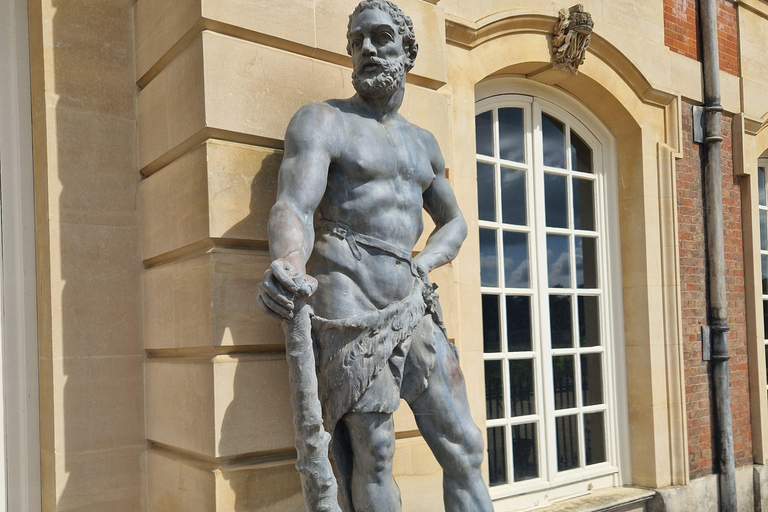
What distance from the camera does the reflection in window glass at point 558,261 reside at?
6.01 metres

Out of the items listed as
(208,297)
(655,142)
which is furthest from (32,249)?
(655,142)

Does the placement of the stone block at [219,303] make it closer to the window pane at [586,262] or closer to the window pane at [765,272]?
the window pane at [586,262]

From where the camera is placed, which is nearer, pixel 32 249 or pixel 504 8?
pixel 32 249

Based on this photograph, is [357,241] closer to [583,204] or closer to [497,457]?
[497,457]

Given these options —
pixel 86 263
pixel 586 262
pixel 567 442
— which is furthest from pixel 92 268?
pixel 586 262

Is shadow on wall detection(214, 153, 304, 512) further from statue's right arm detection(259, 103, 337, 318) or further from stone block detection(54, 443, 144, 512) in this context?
stone block detection(54, 443, 144, 512)

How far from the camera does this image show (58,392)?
12.0 ft

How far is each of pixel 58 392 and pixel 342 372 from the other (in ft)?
5.30

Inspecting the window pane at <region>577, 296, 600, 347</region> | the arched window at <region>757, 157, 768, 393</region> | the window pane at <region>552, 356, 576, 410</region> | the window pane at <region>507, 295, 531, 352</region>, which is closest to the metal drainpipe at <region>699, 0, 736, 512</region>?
the window pane at <region>577, 296, 600, 347</region>

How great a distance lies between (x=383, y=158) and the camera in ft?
10.0

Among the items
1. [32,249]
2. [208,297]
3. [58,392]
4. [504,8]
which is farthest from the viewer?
[504,8]

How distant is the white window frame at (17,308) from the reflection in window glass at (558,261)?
147 inches

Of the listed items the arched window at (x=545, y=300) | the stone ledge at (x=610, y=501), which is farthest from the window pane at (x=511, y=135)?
the stone ledge at (x=610, y=501)

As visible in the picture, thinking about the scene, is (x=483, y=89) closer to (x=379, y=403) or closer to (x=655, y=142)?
(x=655, y=142)
